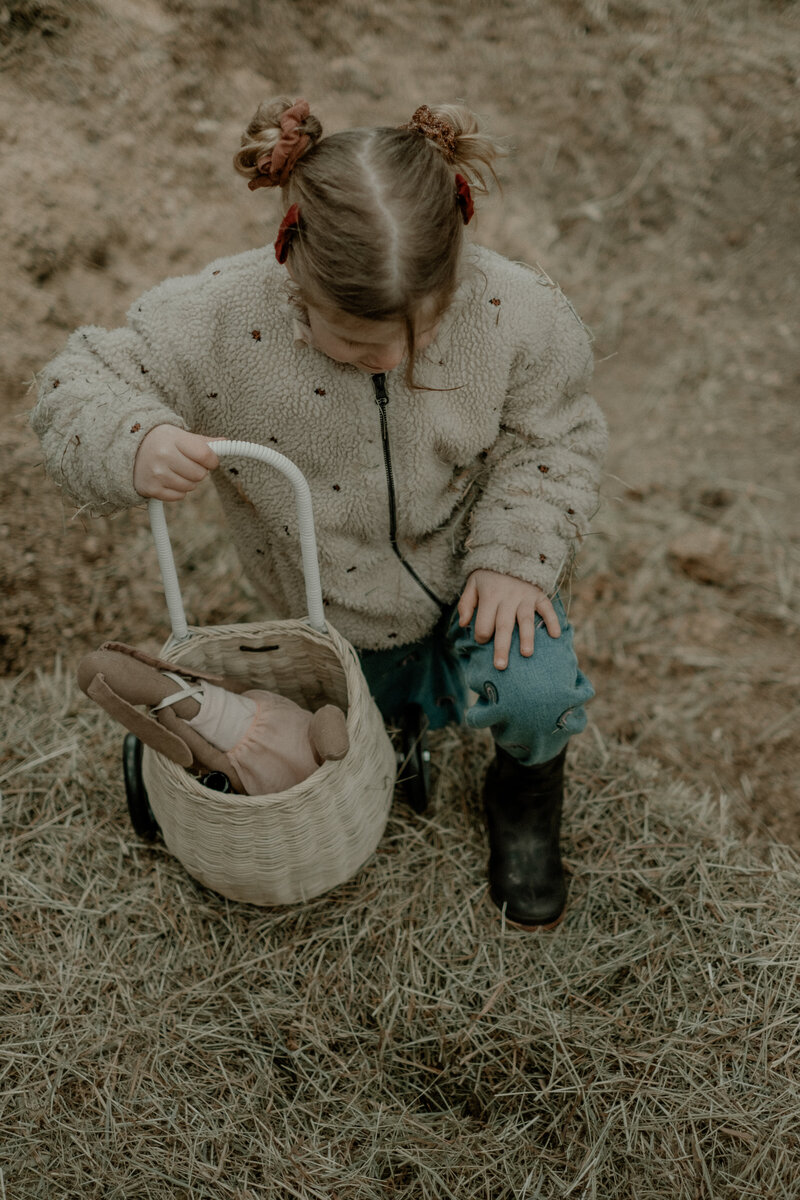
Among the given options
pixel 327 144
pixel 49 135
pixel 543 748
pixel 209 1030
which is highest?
pixel 327 144

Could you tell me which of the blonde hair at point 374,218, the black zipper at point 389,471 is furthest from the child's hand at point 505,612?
the blonde hair at point 374,218

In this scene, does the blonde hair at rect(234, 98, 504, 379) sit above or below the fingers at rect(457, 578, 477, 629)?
above

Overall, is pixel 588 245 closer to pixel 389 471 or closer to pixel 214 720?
pixel 389 471

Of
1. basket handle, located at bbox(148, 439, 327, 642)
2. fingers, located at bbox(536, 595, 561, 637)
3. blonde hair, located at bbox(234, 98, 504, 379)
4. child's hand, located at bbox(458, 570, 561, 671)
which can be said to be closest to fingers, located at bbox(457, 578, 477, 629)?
child's hand, located at bbox(458, 570, 561, 671)

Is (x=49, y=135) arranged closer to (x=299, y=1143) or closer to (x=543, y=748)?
(x=543, y=748)

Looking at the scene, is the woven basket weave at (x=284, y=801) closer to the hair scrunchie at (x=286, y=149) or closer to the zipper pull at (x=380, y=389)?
the zipper pull at (x=380, y=389)

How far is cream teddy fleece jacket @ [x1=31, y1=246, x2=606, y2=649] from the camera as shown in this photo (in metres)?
1.37

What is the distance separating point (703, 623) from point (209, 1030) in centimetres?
147

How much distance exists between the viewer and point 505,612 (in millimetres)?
1469

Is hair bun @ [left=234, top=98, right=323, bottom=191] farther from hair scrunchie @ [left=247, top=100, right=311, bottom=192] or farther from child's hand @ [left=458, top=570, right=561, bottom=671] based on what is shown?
child's hand @ [left=458, top=570, right=561, bottom=671]

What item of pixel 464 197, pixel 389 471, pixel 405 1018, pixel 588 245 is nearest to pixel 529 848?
pixel 405 1018

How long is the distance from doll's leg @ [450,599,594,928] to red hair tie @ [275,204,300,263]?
2.21 ft

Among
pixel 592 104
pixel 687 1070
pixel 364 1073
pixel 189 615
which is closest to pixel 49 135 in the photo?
pixel 189 615

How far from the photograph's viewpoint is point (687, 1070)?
1.50 meters
